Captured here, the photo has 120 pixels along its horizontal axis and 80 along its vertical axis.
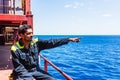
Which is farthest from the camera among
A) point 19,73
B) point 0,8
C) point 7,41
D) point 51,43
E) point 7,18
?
point 7,41

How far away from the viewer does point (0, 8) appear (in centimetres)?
1734

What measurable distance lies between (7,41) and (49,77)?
24.5 m

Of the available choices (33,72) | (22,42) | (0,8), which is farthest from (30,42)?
(0,8)

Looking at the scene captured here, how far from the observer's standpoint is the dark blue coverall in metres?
4.20

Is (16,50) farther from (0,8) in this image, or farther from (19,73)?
(0,8)

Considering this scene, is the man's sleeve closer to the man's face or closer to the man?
the man

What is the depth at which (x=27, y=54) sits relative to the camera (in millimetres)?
4336

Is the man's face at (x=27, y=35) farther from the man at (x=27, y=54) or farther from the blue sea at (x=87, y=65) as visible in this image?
the blue sea at (x=87, y=65)

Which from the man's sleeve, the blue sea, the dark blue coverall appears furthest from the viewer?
the blue sea

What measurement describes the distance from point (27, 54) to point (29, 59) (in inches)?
3.8

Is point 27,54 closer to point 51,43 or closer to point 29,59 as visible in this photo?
point 29,59

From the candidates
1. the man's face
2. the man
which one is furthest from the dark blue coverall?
the man's face

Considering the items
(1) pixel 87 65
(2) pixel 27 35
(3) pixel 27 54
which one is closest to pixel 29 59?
(3) pixel 27 54

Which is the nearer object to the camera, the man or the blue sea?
the man
